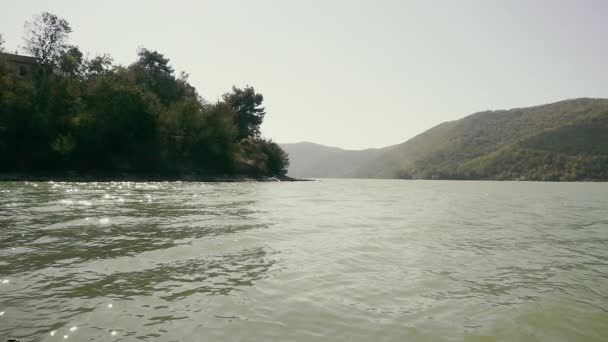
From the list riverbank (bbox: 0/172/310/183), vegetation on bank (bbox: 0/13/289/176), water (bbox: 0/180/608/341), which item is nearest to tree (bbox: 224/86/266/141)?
vegetation on bank (bbox: 0/13/289/176)

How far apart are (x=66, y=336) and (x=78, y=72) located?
89.8 metres

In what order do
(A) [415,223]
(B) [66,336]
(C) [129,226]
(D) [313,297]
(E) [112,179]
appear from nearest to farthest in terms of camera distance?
(B) [66,336] < (D) [313,297] < (C) [129,226] < (A) [415,223] < (E) [112,179]

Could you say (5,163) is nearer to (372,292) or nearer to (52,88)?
(52,88)

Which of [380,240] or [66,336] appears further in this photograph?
[380,240]

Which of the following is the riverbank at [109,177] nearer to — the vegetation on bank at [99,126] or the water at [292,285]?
the vegetation on bank at [99,126]

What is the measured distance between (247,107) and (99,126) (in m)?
58.1

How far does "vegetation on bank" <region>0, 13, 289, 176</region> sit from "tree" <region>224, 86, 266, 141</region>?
66.4 feet

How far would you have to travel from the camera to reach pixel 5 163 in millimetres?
44344

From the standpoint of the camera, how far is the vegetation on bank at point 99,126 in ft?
153

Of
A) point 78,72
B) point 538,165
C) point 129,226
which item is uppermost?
point 78,72

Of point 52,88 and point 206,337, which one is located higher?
point 52,88

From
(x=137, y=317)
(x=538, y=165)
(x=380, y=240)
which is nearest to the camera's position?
(x=137, y=317)

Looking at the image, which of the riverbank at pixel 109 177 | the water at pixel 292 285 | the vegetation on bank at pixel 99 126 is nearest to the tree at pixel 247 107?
the vegetation on bank at pixel 99 126

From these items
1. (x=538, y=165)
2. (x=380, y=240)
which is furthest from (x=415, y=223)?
(x=538, y=165)
